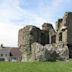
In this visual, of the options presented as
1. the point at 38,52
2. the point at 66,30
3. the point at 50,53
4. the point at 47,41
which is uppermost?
the point at 66,30

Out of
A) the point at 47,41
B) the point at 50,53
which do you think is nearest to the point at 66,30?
the point at 47,41

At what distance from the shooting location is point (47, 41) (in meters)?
42.2

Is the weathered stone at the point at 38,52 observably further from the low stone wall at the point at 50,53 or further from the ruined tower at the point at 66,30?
the ruined tower at the point at 66,30

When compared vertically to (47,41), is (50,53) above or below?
below

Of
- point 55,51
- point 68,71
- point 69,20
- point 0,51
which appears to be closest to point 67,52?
point 55,51

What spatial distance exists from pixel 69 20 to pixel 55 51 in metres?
5.14

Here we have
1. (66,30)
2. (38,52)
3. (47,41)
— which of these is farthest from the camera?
(47,41)

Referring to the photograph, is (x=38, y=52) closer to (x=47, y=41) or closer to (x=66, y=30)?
(x=66, y=30)

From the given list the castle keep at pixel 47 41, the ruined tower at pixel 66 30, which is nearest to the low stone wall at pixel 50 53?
the castle keep at pixel 47 41

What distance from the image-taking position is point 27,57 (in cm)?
3744

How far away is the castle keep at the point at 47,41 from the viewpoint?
3544 cm

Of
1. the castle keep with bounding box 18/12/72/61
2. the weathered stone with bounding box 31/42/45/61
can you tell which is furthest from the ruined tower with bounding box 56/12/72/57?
the weathered stone with bounding box 31/42/45/61

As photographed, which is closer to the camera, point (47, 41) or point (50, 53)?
point (50, 53)

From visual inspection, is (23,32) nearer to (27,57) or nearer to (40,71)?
(27,57)
